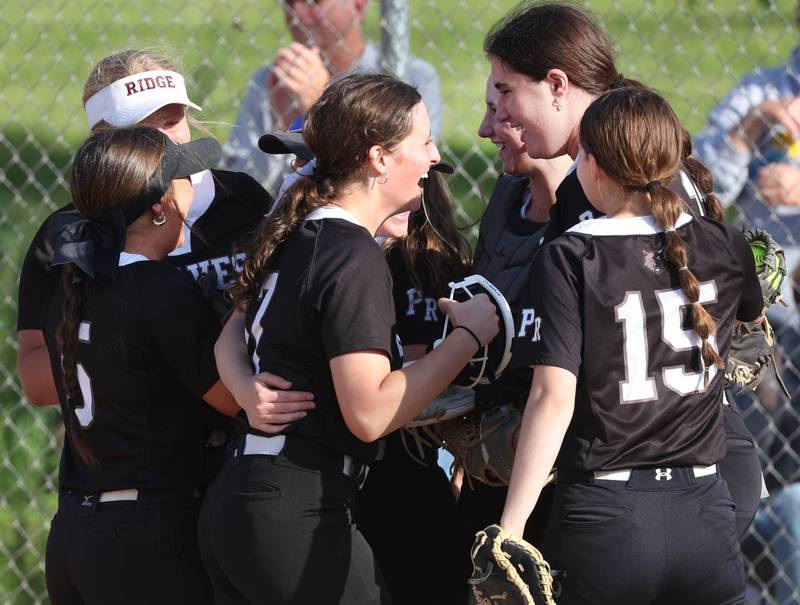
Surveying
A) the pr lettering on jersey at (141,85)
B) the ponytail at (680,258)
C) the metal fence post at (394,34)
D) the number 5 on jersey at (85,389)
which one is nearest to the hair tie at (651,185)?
the ponytail at (680,258)

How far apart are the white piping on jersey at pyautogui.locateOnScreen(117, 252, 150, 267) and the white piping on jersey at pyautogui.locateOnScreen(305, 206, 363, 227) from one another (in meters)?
0.50

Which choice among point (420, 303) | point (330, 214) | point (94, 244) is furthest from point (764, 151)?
point (94, 244)

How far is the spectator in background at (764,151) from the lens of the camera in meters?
4.12

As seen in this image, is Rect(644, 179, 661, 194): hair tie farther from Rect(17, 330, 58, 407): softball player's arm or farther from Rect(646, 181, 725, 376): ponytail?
Rect(17, 330, 58, 407): softball player's arm

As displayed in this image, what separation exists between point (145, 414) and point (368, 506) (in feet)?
2.16

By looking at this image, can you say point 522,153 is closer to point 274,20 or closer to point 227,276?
point 227,276

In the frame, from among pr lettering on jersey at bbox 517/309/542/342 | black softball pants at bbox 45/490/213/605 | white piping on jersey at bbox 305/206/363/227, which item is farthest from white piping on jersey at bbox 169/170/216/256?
pr lettering on jersey at bbox 517/309/542/342

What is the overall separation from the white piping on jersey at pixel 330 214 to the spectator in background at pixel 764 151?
2.17 m

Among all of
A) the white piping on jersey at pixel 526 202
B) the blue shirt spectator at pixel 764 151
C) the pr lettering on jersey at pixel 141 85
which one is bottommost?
the blue shirt spectator at pixel 764 151

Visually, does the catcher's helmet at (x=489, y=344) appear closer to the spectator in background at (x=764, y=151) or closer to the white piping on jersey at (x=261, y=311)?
the white piping on jersey at (x=261, y=311)

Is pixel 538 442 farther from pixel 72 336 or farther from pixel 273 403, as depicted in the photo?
pixel 72 336

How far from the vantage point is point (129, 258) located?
8.87 ft

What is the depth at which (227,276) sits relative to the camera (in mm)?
2895

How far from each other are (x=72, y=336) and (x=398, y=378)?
83cm
